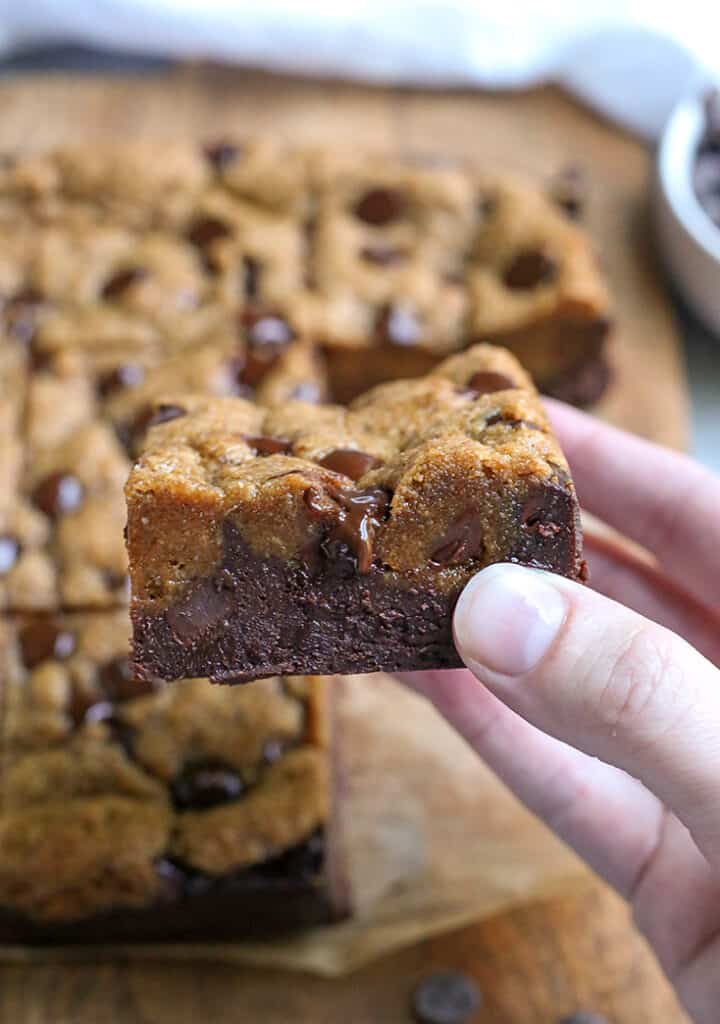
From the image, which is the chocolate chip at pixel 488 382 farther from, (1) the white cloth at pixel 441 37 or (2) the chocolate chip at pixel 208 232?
(1) the white cloth at pixel 441 37

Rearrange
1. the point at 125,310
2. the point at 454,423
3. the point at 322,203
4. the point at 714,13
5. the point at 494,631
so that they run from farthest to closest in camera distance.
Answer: the point at 714,13, the point at 322,203, the point at 125,310, the point at 454,423, the point at 494,631

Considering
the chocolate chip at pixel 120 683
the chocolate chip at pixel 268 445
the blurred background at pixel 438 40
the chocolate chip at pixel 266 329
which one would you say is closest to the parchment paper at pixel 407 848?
the chocolate chip at pixel 120 683

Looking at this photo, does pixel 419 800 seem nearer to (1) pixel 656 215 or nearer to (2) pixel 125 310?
(2) pixel 125 310

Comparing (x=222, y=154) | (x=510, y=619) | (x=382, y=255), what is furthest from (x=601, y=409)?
(x=510, y=619)

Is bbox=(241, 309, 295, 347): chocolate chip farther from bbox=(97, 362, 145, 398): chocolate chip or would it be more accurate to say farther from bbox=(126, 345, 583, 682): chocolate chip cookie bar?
bbox=(126, 345, 583, 682): chocolate chip cookie bar

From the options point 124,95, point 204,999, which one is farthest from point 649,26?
point 204,999

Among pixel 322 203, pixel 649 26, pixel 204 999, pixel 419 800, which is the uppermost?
A: pixel 649 26

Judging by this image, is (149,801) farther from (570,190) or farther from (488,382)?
(570,190)
